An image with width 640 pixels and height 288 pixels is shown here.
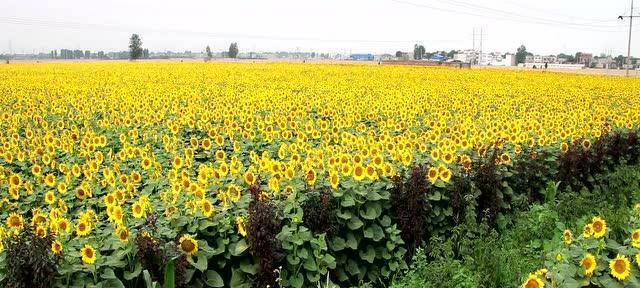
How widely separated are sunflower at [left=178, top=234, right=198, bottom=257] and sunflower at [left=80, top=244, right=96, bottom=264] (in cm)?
54

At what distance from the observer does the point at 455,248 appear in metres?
5.17

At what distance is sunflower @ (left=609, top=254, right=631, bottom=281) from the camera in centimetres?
319

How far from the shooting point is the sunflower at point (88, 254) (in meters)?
3.18

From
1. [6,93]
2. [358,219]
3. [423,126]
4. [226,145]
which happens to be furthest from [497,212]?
[6,93]

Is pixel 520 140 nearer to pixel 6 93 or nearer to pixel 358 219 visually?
pixel 358 219

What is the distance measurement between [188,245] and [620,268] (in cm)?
255

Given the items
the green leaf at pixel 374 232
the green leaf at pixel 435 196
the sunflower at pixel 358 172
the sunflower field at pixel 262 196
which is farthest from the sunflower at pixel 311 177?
the green leaf at pixel 435 196

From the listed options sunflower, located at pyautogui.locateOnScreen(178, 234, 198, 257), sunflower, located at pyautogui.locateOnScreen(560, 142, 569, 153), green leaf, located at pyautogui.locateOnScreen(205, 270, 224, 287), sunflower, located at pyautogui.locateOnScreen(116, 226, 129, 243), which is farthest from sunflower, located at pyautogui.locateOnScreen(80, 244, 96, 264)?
sunflower, located at pyautogui.locateOnScreen(560, 142, 569, 153)

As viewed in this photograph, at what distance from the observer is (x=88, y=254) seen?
3211 millimetres

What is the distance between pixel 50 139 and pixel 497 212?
16.2 feet

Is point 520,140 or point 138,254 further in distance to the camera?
point 520,140

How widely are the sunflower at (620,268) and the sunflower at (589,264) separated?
88mm

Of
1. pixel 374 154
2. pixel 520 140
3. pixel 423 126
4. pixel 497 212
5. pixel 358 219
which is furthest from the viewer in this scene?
pixel 423 126

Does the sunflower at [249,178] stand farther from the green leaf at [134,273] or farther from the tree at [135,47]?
the tree at [135,47]
